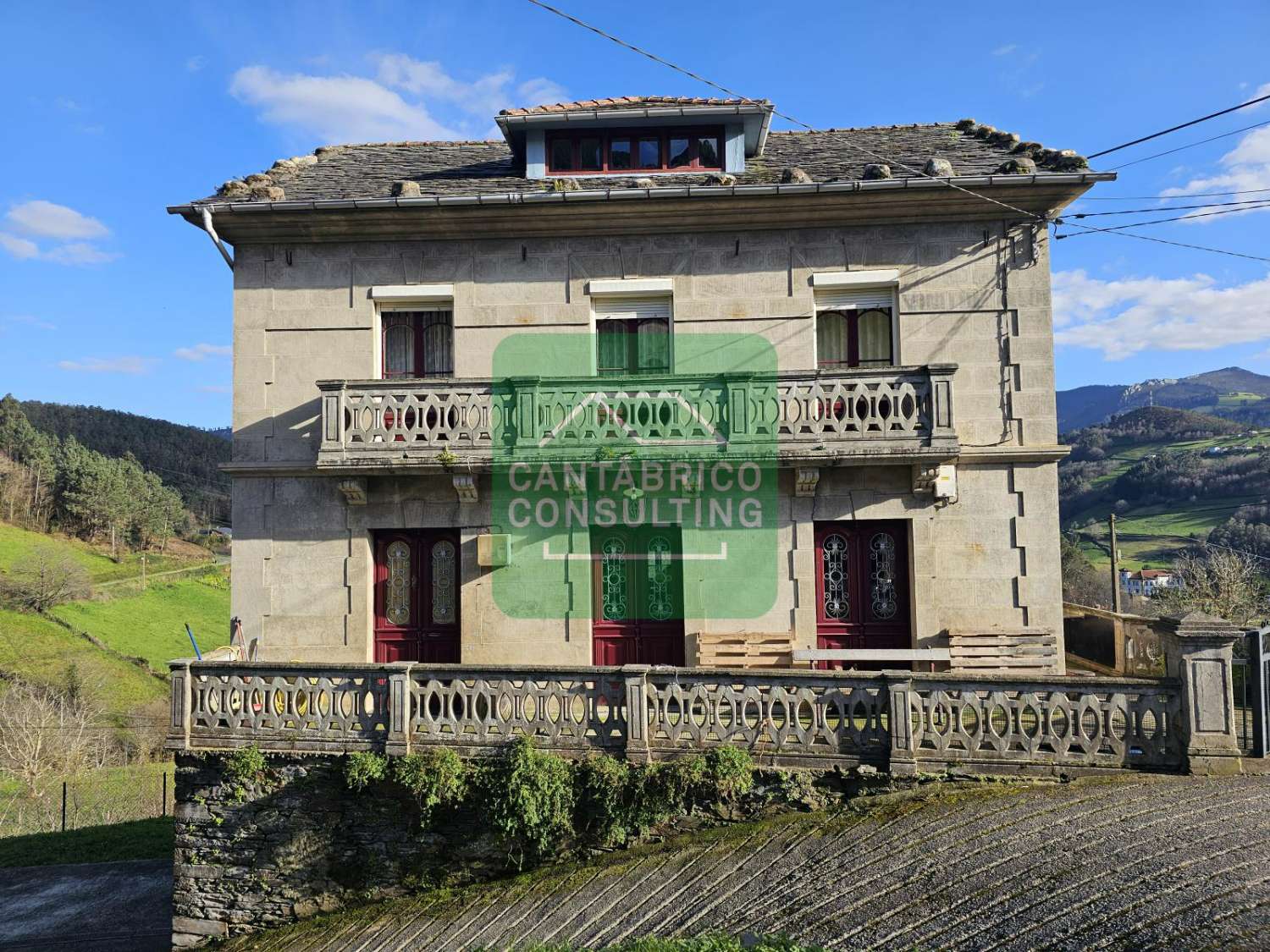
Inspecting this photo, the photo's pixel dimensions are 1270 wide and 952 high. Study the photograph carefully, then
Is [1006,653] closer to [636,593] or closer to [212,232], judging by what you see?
[636,593]

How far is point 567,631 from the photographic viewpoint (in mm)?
11812

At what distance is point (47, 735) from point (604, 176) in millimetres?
26374

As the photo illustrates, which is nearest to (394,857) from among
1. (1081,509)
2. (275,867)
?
(275,867)

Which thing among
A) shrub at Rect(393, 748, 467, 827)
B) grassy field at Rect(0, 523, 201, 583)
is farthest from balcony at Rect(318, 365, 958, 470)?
grassy field at Rect(0, 523, 201, 583)

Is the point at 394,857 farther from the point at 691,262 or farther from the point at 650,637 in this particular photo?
the point at 691,262

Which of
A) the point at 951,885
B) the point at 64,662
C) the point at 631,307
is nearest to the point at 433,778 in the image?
the point at 951,885

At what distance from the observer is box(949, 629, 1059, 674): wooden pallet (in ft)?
36.2

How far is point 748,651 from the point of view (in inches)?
444

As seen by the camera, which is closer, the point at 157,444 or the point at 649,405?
the point at 649,405

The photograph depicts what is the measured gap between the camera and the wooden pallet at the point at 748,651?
37.0 ft

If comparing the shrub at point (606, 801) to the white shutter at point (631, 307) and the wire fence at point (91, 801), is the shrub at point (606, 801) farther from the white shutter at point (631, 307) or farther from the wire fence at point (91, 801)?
the wire fence at point (91, 801)

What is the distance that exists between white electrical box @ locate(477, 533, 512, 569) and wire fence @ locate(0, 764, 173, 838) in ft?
45.3

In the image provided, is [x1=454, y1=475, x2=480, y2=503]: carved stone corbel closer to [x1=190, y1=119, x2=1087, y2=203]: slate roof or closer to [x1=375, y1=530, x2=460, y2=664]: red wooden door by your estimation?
[x1=375, y1=530, x2=460, y2=664]: red wooden door

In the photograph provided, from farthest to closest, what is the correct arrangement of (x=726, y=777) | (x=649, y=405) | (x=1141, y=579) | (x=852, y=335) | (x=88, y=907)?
(x=1141, y=579)
(x=88, y=907)
(x=852, y=335)
(x=649, y=405)
(x=726, y=777)
